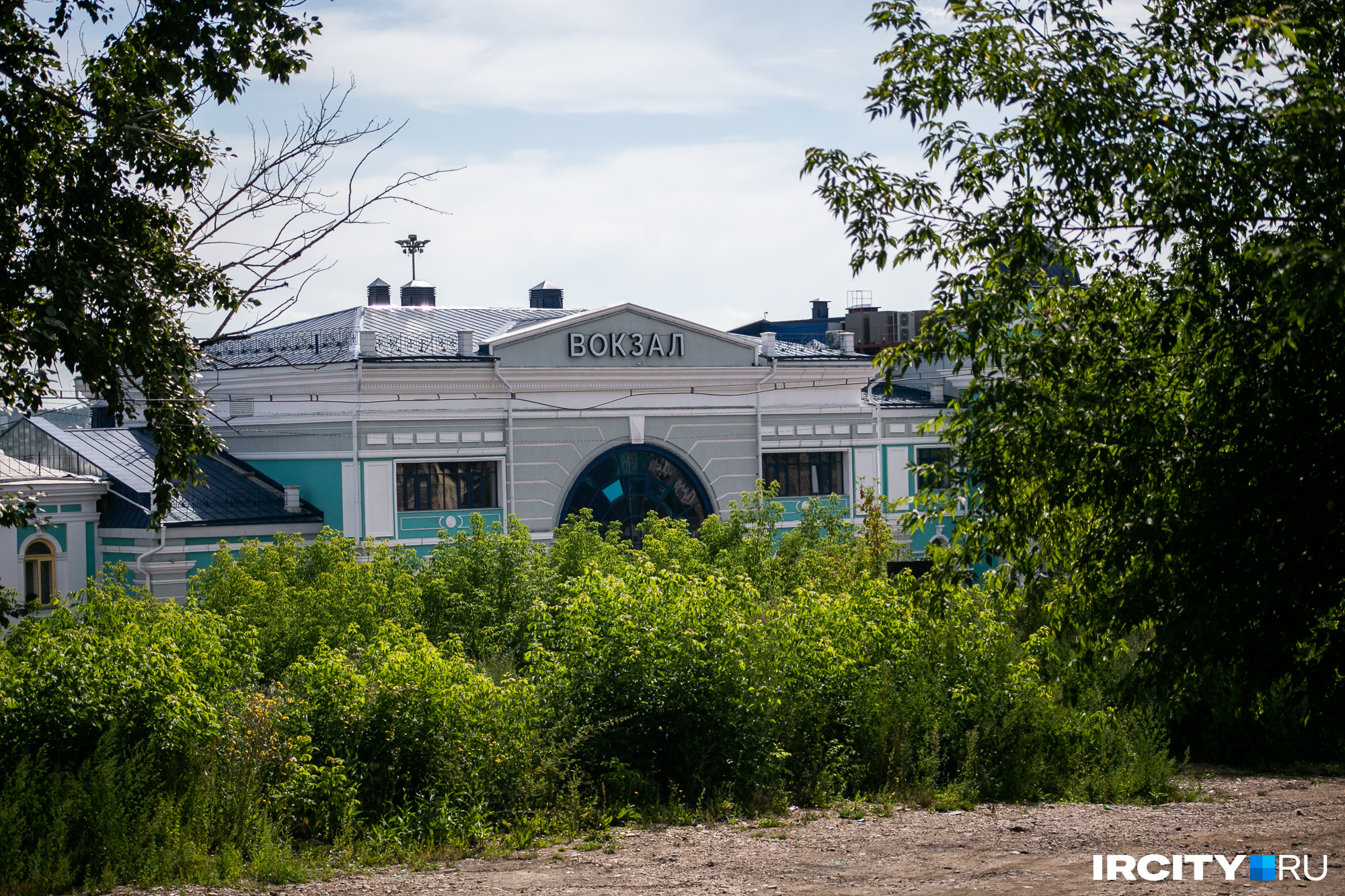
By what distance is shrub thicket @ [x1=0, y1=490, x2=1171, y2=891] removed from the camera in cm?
915

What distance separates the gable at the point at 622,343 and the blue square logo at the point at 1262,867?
2124 centimetres

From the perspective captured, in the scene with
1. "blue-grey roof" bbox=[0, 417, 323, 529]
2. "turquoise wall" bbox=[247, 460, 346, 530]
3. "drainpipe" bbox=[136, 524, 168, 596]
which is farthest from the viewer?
"turquoise wall" bbox=[247, 460, 346, 530]

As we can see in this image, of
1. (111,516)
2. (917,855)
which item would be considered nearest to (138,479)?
(111,516)

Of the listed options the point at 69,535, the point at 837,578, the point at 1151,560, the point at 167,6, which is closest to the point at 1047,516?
the point at 1151,560

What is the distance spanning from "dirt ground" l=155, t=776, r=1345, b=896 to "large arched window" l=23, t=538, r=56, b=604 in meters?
18.2

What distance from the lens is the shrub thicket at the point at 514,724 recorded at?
9.15 m

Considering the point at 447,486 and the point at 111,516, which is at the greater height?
the point at 447,486

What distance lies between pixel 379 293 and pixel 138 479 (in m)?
9.41

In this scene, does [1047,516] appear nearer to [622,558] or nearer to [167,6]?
[167,6]

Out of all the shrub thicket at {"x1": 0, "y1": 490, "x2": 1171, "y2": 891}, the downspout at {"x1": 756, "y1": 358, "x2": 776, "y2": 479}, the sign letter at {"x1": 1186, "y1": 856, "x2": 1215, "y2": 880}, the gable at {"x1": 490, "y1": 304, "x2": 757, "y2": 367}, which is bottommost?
the sign letter at {"x1": 1186, "y1": 856, "x2": 1215, "y2": 880}

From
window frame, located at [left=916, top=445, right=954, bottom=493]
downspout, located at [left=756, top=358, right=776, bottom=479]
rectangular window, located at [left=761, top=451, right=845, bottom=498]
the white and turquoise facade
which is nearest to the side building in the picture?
Answer: the white and turquoise facade

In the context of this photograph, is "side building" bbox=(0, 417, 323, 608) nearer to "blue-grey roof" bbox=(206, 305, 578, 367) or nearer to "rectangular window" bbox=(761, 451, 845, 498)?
"blue-grey roof" bbox=(206, 305, 578, 367)

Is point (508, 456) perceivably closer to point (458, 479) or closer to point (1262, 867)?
point (458, 479)

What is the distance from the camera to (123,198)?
375 inches
